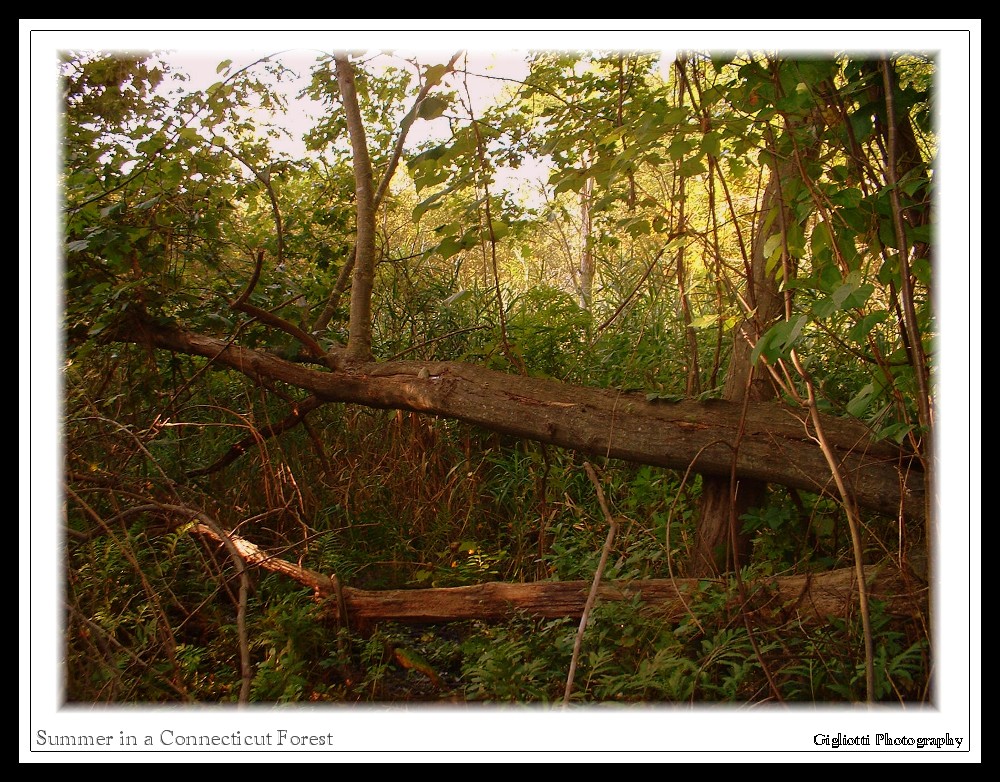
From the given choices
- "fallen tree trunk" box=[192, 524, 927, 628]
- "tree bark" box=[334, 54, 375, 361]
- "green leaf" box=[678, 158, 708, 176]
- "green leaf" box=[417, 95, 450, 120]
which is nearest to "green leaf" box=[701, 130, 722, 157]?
"green leaf" box=[678, 158, 708, 176]

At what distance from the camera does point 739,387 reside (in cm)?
326

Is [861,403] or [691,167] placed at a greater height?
[691,167]

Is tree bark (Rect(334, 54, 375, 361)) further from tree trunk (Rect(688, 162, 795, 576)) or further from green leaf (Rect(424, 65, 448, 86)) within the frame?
tree trunk (Rect(688, 162, 795, 576))

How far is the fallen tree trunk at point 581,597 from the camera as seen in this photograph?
264cm

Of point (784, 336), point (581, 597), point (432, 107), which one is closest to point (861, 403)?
point (784, 336)

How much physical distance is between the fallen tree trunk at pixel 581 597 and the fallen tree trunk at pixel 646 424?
1.02 feet

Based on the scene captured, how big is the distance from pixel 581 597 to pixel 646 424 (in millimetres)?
759

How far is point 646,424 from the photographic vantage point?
308 cm

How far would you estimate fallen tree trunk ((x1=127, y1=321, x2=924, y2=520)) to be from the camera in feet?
8.93

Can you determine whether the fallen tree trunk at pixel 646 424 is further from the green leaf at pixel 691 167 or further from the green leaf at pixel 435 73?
the green leaf at pixel 435 73

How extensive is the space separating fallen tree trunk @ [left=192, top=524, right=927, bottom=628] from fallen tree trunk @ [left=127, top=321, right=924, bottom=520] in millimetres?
311

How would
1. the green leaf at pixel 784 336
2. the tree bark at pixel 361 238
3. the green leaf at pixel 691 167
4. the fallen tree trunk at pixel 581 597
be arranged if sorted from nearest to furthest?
the green leaf at pixel 784 336 → the green leaf at pixel 691 167 → the fallen tree trunk at pixel 581 597 → the tree bark at pixel 361 238

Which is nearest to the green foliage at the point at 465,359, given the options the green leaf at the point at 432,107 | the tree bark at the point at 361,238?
the green leaf at the point at 432,107

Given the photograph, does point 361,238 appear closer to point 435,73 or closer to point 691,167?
point 435,73
